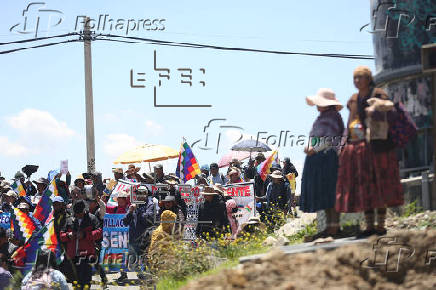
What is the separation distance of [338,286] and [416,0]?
4542mm

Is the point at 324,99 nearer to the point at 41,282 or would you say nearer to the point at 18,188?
the point at 41,282

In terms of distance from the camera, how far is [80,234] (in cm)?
1393

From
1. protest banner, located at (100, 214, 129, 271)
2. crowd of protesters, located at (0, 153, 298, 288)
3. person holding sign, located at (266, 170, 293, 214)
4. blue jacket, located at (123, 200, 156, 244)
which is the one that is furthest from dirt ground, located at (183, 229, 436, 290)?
person holding sign, located at (266, 170, 293, 214)

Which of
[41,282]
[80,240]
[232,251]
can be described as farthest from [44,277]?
[232,251]

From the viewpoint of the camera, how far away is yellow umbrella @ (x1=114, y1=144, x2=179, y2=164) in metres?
20.9

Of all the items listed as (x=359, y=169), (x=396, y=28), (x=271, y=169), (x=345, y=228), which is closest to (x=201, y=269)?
(x=345, y=228)

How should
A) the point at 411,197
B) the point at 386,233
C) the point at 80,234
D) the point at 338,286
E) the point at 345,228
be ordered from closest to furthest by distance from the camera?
the point at 338,286, the point at 386,233, the point at 345,228, the point at 411,197, the point at 80,234

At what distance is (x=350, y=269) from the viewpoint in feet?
25.1

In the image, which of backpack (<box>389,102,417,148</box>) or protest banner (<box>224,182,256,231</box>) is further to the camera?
protest banner (<box>224,182,256,231</box>)

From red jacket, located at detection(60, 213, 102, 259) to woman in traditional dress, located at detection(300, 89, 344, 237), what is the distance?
18.9 feet

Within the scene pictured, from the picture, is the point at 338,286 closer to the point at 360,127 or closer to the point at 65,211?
the point at 360,127

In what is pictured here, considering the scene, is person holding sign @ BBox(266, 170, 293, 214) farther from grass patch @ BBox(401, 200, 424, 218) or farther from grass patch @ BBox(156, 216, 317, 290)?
grass patch @ BBox(401, 200, 424, 218)

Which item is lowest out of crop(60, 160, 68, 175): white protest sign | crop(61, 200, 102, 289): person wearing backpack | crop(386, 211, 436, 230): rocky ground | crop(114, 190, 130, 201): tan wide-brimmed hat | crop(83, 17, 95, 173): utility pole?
crop(61, 200, 102, 289): person wearing backpack

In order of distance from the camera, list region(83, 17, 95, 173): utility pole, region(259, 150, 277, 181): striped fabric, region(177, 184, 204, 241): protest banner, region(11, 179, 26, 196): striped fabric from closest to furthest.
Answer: region(177, 184, 204, 241): protest banner → region(259, 150, 277, 181): striped fabric → region(11, 179, 26, 196): striped fabric → region(83, 17, 95, 173): utility pole
